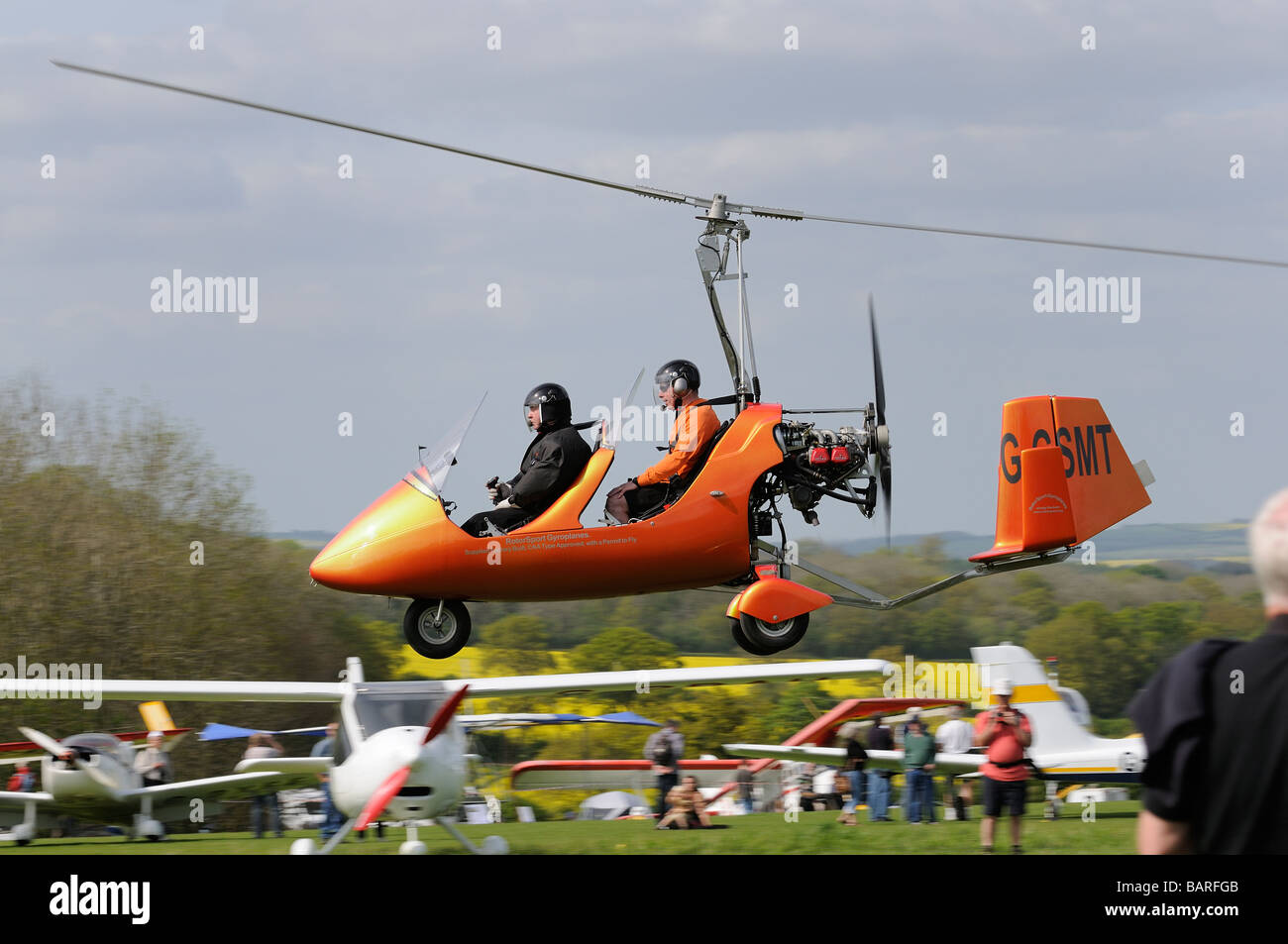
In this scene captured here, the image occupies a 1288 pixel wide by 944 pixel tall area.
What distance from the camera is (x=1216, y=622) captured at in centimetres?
2967

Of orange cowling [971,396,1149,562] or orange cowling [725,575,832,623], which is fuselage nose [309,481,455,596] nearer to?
orange cowling [725,575,832,623]

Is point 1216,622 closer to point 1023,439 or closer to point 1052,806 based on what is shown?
point 1052,806

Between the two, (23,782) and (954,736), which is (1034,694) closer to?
(954,736)

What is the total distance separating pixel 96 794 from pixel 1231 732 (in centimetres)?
1320

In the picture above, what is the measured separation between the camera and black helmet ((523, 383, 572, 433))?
34.6ft

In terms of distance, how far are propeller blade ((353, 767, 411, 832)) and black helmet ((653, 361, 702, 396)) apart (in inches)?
139

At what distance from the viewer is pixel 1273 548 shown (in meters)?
2.77

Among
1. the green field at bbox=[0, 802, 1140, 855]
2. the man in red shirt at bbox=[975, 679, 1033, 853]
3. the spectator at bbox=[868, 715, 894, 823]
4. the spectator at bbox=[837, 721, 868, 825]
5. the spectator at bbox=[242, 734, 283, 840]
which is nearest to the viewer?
the man in red shirt at bbox=[975, 679, 1033, 853]

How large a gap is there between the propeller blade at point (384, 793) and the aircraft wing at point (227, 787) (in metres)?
2.94

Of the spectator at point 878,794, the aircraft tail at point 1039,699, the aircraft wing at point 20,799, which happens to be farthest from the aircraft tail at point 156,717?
the aircraft tail at point 1039,699

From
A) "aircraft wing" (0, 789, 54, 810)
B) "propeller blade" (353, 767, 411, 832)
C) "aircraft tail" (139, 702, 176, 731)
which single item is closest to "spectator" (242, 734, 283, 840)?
"aircraft wing" (0, 789, 54, 810)

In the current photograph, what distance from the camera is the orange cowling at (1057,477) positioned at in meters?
10.8

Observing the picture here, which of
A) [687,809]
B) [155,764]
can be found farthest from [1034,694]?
[155,764]

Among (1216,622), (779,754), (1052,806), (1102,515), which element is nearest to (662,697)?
(1216,622)
